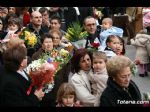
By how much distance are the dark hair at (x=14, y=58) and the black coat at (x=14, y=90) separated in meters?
0.05

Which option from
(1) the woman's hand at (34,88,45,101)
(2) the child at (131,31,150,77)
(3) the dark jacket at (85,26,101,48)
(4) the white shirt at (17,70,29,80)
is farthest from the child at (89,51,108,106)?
(2) the child at (131,31,150,77)

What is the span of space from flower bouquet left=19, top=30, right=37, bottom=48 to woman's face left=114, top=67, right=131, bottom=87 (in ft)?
6.40

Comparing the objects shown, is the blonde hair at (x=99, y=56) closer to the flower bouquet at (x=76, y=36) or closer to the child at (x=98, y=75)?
the child at (x=98, y=75)

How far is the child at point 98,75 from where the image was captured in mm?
4203

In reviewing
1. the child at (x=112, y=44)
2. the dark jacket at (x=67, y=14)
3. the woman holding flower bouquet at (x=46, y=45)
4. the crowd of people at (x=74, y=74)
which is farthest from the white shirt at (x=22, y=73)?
the dark jacket at (x=67, y=14)

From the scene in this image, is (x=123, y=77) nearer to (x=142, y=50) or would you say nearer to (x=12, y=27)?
(x=12, y=27)

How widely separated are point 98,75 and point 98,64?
0.37ft

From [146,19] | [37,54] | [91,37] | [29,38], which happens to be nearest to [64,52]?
[37,54]

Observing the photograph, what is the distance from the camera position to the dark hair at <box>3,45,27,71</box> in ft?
12.6

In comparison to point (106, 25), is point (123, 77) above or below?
below

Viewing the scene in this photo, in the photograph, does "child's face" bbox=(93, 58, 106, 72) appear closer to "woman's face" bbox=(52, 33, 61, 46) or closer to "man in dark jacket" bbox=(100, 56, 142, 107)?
"man in dark jacket" bbox=(100, 56, 142, 107)

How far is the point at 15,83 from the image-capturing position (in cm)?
375

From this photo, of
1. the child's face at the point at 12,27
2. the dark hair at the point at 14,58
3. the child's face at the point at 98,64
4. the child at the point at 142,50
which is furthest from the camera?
the child at the point at 142,50
